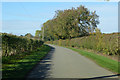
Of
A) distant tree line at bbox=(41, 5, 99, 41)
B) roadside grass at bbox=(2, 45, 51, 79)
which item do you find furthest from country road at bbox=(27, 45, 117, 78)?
distant tree line at bbox=(41, 5, 99, 41)

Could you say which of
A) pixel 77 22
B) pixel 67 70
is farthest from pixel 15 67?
pixel 77 22

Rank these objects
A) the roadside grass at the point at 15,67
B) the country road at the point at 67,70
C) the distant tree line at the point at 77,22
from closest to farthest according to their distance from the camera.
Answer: the roadside grass at the point at 15,67 < the country road at the point at 67,70 < the distant tree line at the point at 77,22

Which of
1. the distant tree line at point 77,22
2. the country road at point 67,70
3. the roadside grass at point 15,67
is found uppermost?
the distant tree line at point 77,22

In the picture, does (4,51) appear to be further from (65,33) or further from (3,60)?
(65,33)

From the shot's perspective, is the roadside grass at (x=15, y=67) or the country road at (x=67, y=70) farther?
the country road at (x=67, y=70)

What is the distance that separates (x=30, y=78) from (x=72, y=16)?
41.9 m

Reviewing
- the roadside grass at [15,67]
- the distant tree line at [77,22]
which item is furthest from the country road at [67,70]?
the distant tree line at [77,22]

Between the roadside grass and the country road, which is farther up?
the roadside grass

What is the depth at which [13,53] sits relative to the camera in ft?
42.8

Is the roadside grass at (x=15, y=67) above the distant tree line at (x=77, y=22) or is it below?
below

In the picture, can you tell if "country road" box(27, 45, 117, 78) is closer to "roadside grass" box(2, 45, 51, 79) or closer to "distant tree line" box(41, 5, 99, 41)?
"roadside grass" box(2, 45, 51, 79)

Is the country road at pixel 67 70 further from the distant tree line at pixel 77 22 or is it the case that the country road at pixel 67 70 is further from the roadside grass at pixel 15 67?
the distant tree line at pixel 77 22

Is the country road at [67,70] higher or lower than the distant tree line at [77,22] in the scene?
lower

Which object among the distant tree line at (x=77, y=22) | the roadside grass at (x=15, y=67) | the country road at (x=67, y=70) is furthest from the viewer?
the distant tree line at (x=77, y=22)
